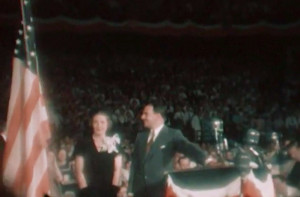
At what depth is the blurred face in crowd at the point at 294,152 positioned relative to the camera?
6718mm

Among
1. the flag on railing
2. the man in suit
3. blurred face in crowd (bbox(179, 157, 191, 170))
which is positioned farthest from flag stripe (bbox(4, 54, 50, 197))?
blurred face in crowd (bbox(179, 157, 191, 170))

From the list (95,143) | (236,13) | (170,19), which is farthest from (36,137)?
(236,13)

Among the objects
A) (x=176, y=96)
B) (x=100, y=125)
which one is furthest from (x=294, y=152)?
(x=176, y=96)

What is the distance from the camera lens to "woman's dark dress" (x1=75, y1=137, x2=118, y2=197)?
21.6 ft

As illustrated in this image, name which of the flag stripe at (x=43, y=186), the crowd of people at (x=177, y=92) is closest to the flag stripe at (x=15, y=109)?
the flag stripe at (x=43, y=186)

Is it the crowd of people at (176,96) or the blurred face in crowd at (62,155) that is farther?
the crowd of people at (176,96)

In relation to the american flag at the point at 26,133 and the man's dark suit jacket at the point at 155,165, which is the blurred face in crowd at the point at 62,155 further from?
the american flag at the point at 26,133

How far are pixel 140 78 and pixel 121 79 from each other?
43 centimetres

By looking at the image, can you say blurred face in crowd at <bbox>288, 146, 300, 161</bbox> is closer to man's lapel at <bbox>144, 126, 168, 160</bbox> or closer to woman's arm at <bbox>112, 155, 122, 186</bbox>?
man's lapel at <bbox>144, 126, 168, 160</bbox>

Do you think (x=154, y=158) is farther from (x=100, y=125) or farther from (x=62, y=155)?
(x=62, y=155)

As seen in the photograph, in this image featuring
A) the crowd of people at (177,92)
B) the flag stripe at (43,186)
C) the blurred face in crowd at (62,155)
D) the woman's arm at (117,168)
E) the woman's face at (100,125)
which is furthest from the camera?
the crowd of people at (177,92)

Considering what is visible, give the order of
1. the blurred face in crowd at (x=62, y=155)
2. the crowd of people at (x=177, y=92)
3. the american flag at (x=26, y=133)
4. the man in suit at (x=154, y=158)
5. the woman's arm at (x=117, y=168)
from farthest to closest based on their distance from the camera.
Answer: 1. the crowd of people at (x=177, y=92)
2. the blurred face in crowd at (x=62, y=155)
3. the man in suit at (x=154, y=158)
4. the woman's arm at (x=117, y=168)
5. the american flag at (x=26, y=133)

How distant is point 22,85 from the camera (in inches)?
148

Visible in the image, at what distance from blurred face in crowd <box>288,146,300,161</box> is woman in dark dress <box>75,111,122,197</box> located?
159 cm
